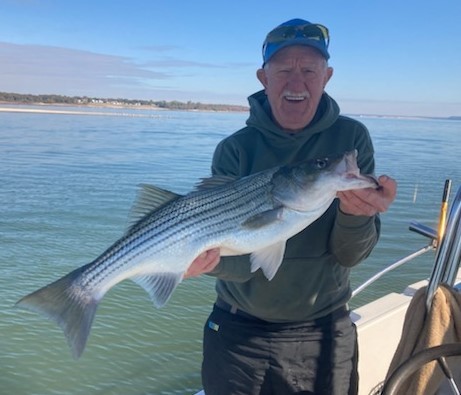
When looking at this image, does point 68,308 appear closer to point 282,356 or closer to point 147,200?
point 147,200

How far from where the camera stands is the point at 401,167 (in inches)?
926

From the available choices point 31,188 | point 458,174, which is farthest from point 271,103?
point 458,174

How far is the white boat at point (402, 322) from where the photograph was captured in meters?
2.36

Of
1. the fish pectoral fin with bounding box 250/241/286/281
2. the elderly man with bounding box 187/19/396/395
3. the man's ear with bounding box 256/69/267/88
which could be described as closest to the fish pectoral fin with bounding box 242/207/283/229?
the fish pectoral fin with bounding box 250/241/286/281

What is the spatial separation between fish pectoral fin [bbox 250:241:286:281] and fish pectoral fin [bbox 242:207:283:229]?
0.14 meters

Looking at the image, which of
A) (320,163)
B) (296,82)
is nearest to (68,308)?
(320,163)

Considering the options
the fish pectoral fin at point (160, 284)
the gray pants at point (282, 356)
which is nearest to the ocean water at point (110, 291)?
the gray pants at point (282, 356)

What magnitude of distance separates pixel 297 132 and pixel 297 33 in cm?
62

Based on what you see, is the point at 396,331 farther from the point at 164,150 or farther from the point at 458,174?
the point at 164,150

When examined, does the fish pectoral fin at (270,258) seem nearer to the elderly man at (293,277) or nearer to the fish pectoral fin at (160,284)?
the elderly man at (293,277)

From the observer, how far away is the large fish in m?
2.81

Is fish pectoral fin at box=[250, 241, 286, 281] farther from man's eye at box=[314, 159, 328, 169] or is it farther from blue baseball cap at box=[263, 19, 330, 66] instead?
blue baseball cap at box=[263, 19, 330, 66]

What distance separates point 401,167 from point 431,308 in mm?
21945

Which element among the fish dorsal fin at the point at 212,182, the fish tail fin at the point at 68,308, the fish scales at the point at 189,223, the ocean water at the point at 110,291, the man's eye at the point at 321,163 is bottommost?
the ocean water at the point at 110,291
